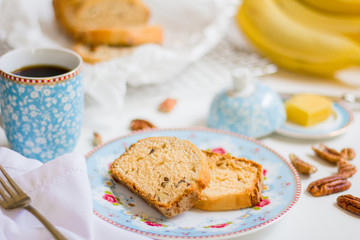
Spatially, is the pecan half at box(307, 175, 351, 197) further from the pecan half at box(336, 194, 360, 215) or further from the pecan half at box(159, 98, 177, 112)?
the pecan half at box(159, 98, 177, 112)

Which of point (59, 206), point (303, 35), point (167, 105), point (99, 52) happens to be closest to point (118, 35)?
point (99, 52)

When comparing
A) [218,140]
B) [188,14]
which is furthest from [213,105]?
A: [188,14]

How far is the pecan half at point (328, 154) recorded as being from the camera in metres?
1.12

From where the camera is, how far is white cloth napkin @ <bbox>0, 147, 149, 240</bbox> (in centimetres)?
80

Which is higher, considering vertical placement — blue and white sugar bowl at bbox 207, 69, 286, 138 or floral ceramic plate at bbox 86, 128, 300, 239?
blue and white sugar bowl at bbox 207, 69, 286, 138

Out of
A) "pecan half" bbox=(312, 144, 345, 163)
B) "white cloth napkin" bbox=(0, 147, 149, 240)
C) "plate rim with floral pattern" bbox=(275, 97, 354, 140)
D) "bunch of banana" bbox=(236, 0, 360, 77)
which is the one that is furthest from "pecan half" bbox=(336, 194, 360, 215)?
"bunch of banana" bbox=(236, 0, 360, 77)

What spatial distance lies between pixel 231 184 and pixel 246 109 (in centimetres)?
31

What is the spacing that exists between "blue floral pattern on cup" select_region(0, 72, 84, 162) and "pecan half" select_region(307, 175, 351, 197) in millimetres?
533

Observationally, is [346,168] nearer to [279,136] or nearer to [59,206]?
[279,136]

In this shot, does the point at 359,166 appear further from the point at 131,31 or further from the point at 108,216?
the point at 131,31

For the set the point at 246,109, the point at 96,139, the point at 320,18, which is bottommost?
the point at 96,139

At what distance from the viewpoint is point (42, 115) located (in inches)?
39.0

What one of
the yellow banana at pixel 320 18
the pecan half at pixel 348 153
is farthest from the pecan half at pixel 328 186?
the yellow banana at pixel 320 18

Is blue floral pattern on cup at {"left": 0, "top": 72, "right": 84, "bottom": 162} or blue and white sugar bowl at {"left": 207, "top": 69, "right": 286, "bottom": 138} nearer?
blue floral pattern on cup at {"left": 0, "top": 72, "right": 84, "bottom": 162}
